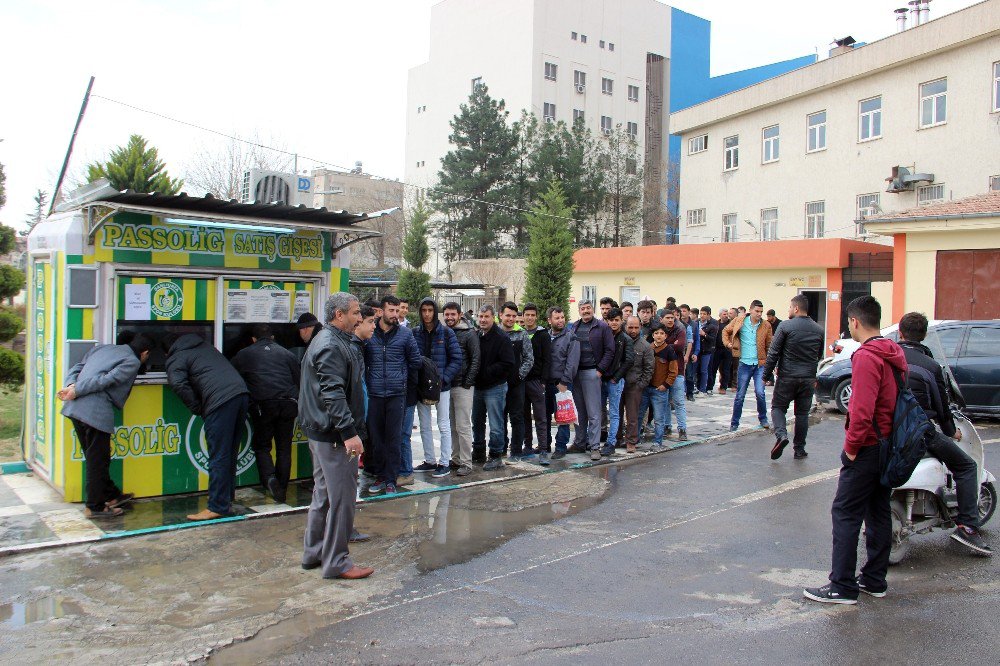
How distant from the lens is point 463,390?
895 cm

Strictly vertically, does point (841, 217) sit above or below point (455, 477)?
above

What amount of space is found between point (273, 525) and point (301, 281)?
264 centimetres

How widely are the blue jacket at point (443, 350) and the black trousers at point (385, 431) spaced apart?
972mm

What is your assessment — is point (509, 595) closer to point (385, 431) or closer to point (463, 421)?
point (385, 431)

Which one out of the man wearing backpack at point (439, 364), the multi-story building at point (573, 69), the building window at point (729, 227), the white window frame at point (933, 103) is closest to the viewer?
the man wearing backpack at point (439, 364)

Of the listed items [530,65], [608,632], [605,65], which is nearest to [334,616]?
[608,632]

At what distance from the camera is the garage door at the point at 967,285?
60.2 feet

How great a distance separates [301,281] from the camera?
823 cm

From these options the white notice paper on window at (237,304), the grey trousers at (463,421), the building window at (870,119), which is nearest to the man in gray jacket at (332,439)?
the white notice paper on window at (237,304)

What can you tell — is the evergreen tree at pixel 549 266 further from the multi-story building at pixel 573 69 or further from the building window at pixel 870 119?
the multi-story building at pixel 573 69

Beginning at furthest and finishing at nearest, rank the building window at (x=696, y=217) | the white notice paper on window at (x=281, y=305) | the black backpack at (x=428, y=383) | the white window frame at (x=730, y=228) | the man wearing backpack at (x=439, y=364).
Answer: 1. the building window at (x=696, y=217)
2. the white window frame at (x=730, y=228)
3. the man wearing backpack at (x=439, y=364)
4. the black backpack at (x=428, y=383)
5. the white notice paper on window at (x=281, y=305)

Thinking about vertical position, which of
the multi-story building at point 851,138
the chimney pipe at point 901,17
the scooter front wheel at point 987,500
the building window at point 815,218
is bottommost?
the scooter front wheel at point 987,500

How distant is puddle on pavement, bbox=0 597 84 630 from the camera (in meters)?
4.70

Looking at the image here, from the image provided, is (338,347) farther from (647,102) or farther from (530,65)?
(647,102)
